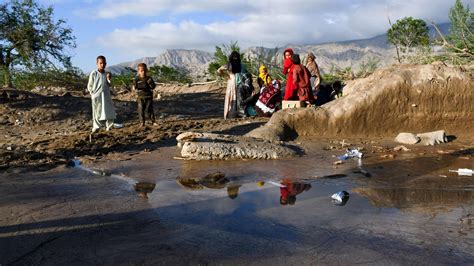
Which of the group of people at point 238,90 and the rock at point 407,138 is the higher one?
the group of people at point 238,90

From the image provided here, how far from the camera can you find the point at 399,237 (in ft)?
12.2

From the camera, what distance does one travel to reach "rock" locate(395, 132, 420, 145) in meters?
7.85

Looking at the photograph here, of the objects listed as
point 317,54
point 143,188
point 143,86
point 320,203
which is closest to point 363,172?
point 320,203

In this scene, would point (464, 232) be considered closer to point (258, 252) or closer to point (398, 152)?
point (258, 252)

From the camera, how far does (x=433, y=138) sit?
7.82 m

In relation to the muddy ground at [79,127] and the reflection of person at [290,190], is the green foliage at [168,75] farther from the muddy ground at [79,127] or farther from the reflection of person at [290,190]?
the reflection of person at [290,190]

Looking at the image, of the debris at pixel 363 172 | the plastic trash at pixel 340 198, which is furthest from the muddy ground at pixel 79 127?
the plastic trash at pixel 340 198

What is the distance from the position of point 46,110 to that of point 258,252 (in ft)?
33.7

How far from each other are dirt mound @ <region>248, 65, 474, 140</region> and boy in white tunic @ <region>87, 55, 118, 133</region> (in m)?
3.05

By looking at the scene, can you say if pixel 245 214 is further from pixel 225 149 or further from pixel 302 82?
pixel 302 82

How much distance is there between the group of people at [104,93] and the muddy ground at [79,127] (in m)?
0.36

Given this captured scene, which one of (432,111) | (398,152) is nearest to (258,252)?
(398,152)

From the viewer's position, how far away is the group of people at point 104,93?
30.4 ft

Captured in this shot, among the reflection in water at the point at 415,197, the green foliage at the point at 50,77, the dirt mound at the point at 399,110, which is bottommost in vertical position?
the reflection in water at the point at 415,197
